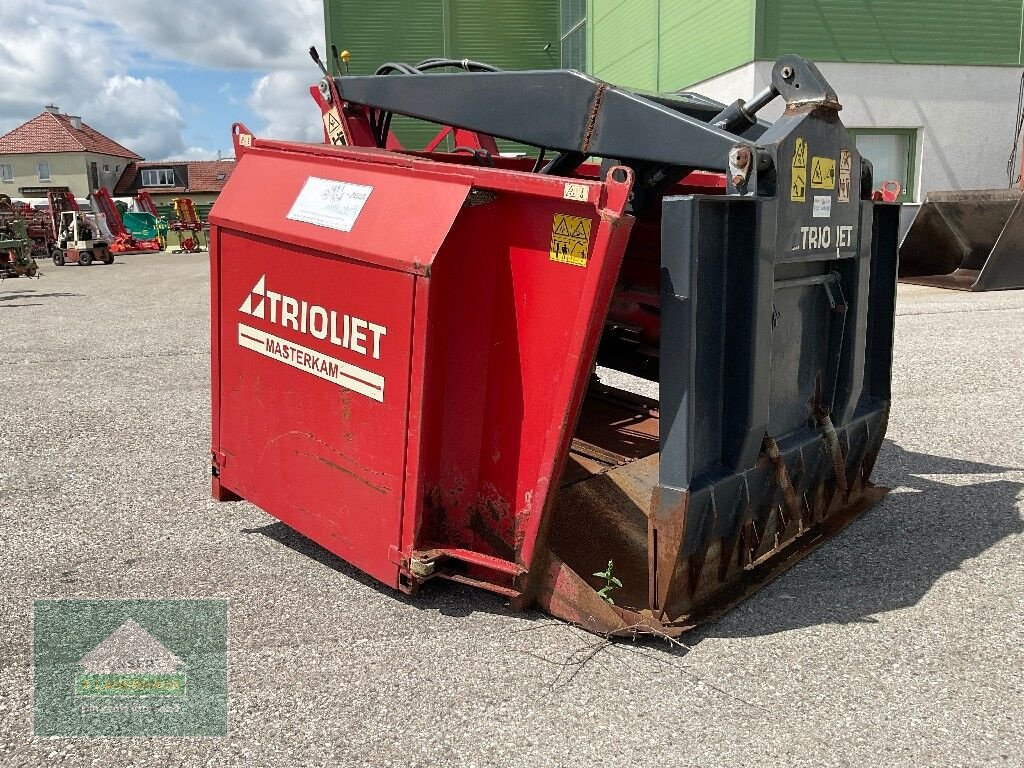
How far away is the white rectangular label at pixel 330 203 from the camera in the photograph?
3.17 meters

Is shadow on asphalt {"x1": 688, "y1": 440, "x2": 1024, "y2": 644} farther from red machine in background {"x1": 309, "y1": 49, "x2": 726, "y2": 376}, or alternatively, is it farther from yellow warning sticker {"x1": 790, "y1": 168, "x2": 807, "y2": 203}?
yellow warning sticker {"x1": 790, "y1": 168, "x2": 807, "y2": 203}

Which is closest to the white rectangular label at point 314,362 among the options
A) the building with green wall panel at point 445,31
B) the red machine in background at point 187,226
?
the building with green wall panel at point 445,31

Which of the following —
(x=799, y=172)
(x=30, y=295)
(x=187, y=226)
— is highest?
(x=187, y=226)

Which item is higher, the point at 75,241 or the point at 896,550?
the point at 75,241

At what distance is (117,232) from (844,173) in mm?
30954

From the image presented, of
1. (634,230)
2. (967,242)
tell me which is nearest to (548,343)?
(634,230)

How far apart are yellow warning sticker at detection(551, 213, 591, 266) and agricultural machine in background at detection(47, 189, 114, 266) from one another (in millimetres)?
24354

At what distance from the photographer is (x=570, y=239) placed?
8.96ft

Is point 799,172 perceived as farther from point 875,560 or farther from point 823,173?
point 875,560

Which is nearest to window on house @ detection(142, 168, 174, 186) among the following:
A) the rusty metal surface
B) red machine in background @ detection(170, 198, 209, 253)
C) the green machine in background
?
the green machine in background

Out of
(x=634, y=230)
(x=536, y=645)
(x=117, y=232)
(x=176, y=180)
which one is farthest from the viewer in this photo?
(x=176, y=180)

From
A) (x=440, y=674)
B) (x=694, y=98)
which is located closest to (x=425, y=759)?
(x=440, y=674)

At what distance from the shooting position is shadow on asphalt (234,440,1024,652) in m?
3.07

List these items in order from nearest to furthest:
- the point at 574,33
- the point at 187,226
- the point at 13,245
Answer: the point at 13,245, the point at 574,33, the point at 187,226
